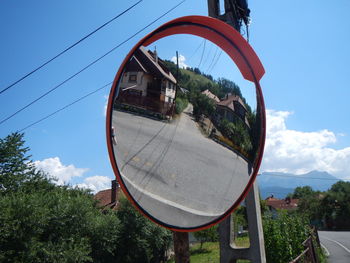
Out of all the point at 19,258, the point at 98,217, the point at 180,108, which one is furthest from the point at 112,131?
the point at 98,217

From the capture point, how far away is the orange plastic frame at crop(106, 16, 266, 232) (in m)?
1.09

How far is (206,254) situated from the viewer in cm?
1991

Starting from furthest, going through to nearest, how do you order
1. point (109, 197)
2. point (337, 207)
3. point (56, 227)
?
point (337, 207)
point (109, 197)
point (56, 227)

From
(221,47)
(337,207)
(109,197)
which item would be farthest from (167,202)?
(337,207)

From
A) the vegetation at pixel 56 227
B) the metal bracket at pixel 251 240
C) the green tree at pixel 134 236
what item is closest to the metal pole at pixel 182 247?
the metal bracket at pixel 251 240

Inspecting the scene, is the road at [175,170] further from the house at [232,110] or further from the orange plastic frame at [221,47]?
the house at [232,110]

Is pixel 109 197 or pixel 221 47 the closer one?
pixel 221 47

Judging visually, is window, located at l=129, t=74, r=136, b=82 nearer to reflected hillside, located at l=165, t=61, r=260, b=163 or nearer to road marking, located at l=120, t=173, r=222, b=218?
reflected hillside, located at l=165, t=61, r=260, b=163

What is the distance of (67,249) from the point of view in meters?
11.2

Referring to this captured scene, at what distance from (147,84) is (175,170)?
381 mm

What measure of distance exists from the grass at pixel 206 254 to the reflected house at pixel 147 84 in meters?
16.5

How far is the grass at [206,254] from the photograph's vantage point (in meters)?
17.1

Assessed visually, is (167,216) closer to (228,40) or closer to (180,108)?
(180,108)

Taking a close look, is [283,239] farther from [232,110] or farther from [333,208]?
[333,208]
